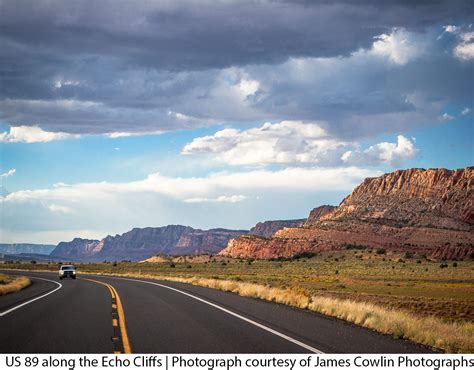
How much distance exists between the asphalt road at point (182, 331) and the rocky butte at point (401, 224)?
87471mm

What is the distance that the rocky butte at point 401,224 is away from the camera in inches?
4473

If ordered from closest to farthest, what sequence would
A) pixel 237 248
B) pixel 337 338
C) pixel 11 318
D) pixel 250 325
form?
pixel 337 338 → pixel 250 325 → pixel 11 318 → pixel 237 248

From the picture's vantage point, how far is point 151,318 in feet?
52.9

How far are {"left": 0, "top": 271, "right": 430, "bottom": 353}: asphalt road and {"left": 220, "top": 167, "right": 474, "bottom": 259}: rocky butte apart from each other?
87471 mm

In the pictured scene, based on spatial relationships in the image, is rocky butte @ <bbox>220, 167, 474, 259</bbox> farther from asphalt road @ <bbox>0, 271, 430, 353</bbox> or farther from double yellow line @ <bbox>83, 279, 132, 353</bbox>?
asphalt road @ <bbox>0, 271, 430, 353</bbox>

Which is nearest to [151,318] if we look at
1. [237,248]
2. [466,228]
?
[466,228]

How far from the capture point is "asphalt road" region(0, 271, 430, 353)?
11008 millimetres

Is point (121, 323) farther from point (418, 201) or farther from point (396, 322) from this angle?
point (418, 201)
